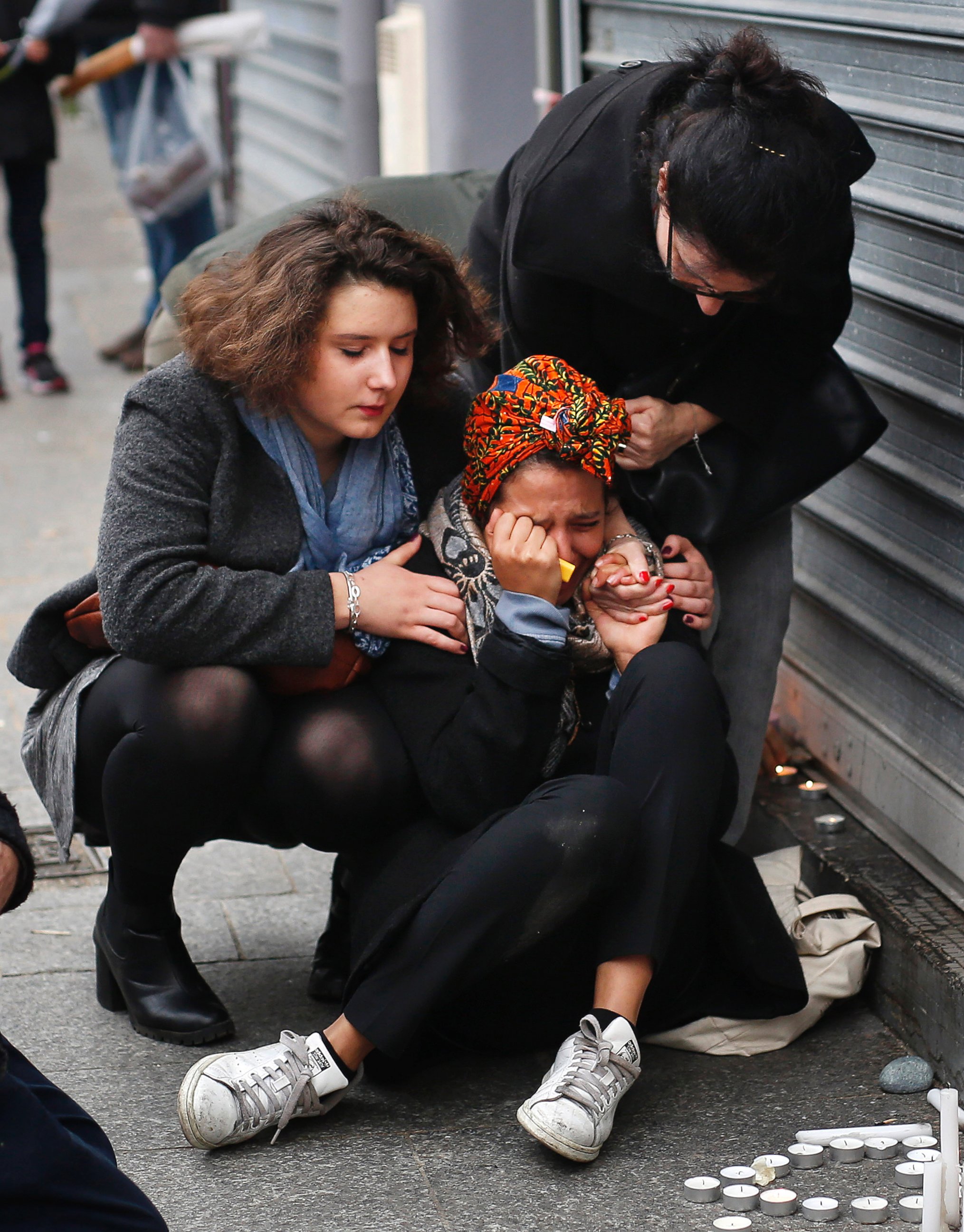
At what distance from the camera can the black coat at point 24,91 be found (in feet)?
21.4

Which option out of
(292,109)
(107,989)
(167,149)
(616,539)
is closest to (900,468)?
(616,539)

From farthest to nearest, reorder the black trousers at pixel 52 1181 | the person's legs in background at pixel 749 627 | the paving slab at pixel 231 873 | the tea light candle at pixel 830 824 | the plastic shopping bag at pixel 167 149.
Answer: the plastic shopping bag at pixel 167 149
the paving slab at pixel 231 873
the tea light candle at pixel 830 824
the person's legs in background at pixel 749 627
the black trousers at pixel 52 1181

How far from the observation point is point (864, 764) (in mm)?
3270

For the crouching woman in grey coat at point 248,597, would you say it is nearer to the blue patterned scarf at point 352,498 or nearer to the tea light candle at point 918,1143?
the blue patterned scarf at point 352,498

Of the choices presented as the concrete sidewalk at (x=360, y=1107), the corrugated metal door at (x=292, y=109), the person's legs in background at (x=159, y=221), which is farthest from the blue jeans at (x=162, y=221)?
the concrete sidewalk at (x=360, y=1107)

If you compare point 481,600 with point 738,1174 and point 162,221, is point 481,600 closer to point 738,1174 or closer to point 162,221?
point 738,1174

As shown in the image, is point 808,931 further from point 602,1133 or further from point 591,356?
point 591,356

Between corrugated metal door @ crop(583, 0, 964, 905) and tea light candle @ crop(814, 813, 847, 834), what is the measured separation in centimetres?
5

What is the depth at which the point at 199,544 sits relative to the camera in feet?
8.54

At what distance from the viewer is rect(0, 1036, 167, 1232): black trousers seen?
1.80m

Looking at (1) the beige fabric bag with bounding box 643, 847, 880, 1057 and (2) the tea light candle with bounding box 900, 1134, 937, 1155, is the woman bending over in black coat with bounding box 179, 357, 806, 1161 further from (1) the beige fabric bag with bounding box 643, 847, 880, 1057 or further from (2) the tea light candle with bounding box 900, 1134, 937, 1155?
(2) the tea light candle with bounding box 900, 1134, 937, 1155

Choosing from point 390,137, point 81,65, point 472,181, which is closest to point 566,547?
point 472,181

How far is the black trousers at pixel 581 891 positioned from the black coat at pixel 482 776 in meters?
0.07

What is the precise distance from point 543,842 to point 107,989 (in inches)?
37.8
